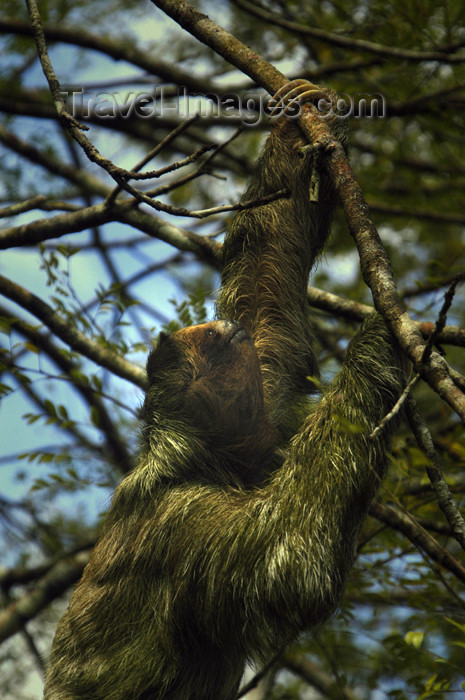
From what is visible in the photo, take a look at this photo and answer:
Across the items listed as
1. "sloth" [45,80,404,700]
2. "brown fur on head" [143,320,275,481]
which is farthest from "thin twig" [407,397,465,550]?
"brown fur on head" [143,320,275,481]

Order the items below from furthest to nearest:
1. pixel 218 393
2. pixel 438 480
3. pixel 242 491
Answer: pixel 218 393
pixel 242 491
pixel 438 480

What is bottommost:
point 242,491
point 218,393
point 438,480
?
point 438,480

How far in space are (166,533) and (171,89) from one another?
7.89 m

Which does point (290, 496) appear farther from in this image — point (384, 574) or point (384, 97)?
point (384, 97)

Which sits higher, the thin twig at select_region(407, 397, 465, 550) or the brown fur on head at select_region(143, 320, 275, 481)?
the brown fur on head at select_region(143, 320, 275, 481)

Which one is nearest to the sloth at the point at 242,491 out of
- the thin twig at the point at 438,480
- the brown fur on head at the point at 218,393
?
the brown fur on head at the point at 218,393

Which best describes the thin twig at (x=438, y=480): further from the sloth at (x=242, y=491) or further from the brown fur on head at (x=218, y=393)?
the brown fur on head at (x=218, y=393)

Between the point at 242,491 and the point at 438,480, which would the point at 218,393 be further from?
the point at 438,480

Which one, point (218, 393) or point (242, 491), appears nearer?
point (242, 491)

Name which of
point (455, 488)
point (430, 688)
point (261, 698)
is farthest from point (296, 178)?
point (261, 698)

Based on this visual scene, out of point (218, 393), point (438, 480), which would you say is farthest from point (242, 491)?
point (438, 480)

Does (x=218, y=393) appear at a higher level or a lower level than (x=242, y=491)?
higher

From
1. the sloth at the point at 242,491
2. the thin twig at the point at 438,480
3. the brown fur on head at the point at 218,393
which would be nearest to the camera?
the thin twig at the point at 438,480

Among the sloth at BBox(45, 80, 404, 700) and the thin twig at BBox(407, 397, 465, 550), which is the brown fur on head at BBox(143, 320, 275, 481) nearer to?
the sloth at BBox(45, 80, 404, 700)
